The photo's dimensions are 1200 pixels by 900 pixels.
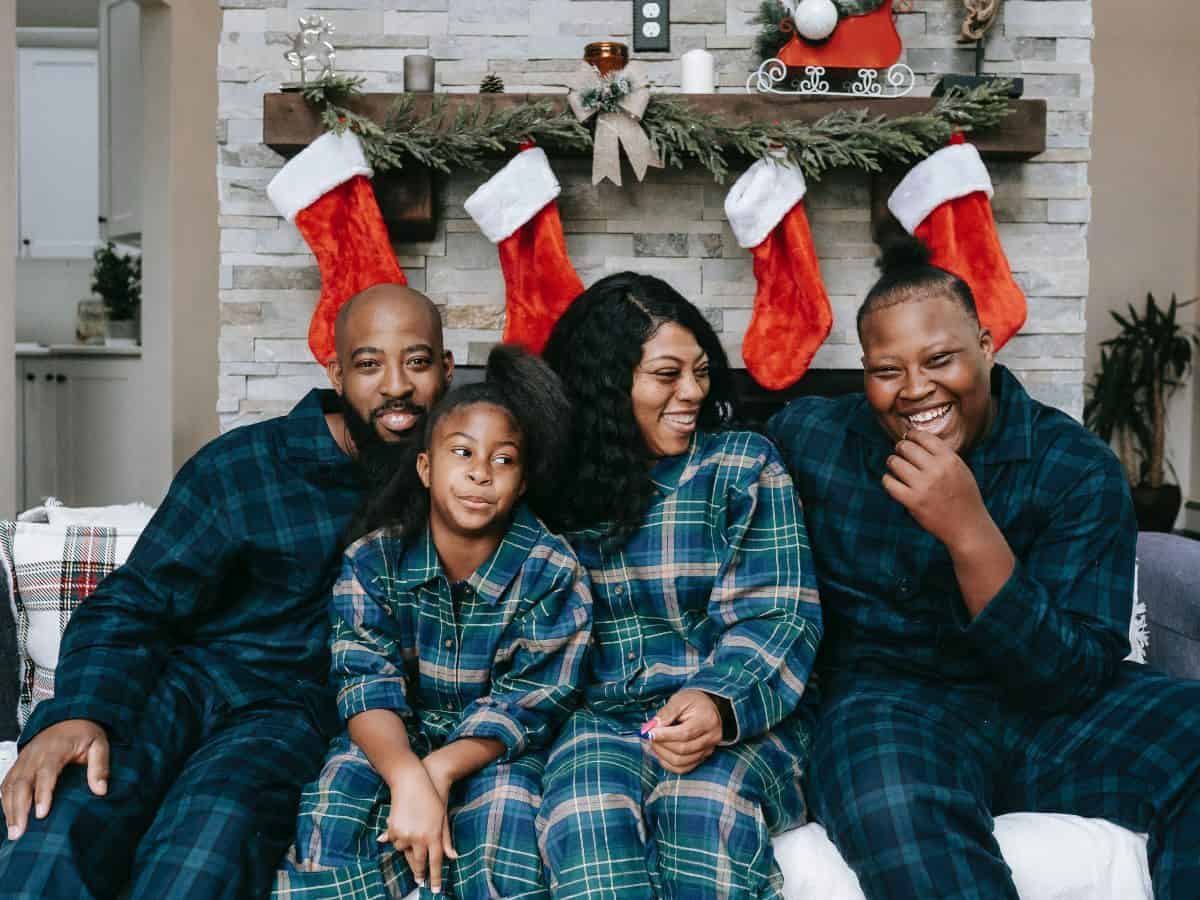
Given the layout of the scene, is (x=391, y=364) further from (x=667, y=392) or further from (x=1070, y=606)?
(x=1070, y=606)

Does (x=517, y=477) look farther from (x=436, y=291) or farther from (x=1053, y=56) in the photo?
(x=1053, y=56)

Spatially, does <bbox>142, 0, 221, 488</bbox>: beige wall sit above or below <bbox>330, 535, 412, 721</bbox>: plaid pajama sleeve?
above

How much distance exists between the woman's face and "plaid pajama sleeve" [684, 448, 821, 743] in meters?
0.11

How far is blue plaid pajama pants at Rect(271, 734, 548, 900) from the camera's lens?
50.9 inches

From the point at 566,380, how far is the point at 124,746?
0.81 meters

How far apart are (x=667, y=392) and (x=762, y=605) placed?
348 mm

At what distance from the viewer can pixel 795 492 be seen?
5.29ft

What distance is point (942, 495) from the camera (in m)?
1.42

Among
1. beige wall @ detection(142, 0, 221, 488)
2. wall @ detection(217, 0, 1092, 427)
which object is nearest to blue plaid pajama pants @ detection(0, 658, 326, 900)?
wall @ detection(217, 0, 1092, 427)

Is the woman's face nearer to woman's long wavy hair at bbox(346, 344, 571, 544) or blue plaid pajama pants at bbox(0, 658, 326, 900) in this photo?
woman's long wavy hair at bbox(346, 344, 571, 544)

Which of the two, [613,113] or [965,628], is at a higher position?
[613,113]

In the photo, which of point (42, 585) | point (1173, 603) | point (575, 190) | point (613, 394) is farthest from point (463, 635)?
point (575, 190)

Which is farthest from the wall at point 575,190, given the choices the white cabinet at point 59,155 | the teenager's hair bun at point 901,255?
the white cabinet at point 59,155

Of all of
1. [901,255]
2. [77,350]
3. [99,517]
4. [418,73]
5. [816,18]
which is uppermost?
[816,18]
